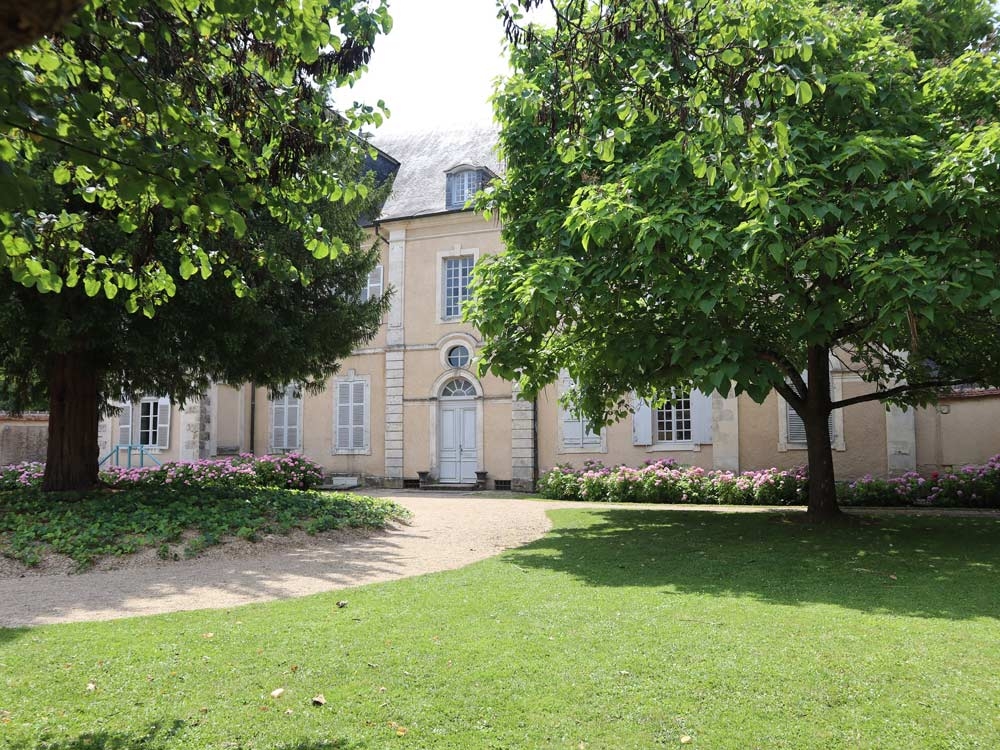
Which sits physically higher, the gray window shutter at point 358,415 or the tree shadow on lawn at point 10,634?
the gray window shutter at point 358,415

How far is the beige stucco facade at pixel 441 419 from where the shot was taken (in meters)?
15.8

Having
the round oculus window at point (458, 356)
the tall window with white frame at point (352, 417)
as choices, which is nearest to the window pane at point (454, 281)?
→ the round oculus window at point (458, 356)

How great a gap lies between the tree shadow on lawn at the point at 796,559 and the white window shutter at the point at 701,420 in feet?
16.8

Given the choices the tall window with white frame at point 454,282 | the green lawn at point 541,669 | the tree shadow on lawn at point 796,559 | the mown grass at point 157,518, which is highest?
the tall window with white frame at point 454,282

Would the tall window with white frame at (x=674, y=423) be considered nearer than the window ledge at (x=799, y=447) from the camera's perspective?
No

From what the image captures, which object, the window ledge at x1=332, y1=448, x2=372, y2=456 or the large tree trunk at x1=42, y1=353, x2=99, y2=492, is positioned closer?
the large tree trunk at x1=42, y1=353, x2=99, y2=492

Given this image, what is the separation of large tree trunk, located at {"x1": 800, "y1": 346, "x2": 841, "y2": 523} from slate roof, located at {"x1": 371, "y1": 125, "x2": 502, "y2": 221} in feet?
37.8

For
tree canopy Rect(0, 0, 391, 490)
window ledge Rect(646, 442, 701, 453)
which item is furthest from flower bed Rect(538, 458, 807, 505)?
tree canopy Rect(0, 0, 391, 490)

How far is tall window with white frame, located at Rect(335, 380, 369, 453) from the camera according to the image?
1988 centimetres

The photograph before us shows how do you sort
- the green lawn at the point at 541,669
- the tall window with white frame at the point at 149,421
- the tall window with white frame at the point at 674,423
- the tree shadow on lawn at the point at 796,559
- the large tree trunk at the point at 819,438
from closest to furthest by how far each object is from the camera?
the green lawn at the point at 541,669 → the tree shadow on lawn at the point at 796,559 → the large tree trunk at the point at 819,438 → the tall window with white frame at the point at 674,423 → the tall window with white frame at the point at 149,421

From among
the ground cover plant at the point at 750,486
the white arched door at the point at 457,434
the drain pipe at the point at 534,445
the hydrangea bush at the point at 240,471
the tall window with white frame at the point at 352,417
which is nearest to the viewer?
the ground cover plant at the point at 750,486

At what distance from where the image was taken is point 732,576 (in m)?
6.71

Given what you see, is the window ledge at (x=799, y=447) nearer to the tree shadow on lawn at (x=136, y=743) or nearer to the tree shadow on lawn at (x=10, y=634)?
the tree shadow on lawn at (x=10, y=634)

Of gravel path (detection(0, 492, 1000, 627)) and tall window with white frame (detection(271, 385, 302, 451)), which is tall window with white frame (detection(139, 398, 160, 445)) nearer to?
tall window with white frame (detection(271, 385, 302, 451))
